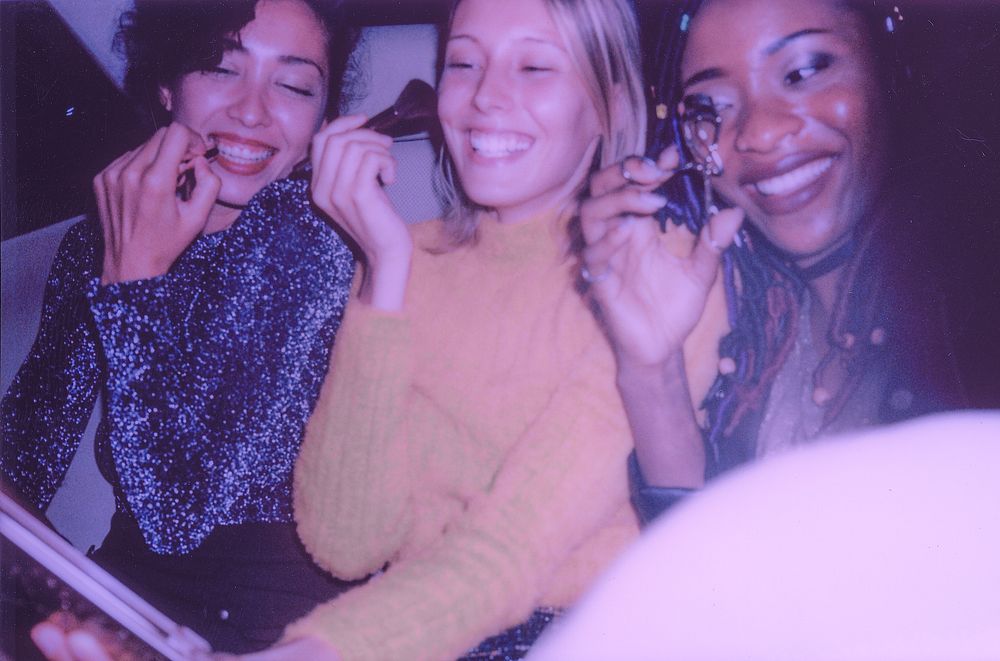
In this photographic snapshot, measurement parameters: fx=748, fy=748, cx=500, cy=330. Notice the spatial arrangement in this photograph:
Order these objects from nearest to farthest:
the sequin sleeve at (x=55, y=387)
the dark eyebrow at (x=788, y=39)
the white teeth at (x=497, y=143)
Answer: the dark eyebrow at (x=788, y=39), the white teeth at (x=497, y=143), the sequin sleeve at (x=55, y=387)

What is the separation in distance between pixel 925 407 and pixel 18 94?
3.45 feet

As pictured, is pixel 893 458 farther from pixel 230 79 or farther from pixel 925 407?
pixel 230 79

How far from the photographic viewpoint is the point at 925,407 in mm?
709

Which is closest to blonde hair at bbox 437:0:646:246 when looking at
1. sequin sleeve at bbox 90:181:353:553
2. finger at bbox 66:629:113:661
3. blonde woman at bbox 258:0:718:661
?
blonde woman at bbox 258:0:718:661

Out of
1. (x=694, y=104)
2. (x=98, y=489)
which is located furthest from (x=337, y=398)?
(x=694, y=104)

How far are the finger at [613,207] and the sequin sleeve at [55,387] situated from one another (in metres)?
0.60

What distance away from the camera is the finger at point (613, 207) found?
71 centimetres

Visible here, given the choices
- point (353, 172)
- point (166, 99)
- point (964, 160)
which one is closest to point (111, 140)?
point (166, 99)

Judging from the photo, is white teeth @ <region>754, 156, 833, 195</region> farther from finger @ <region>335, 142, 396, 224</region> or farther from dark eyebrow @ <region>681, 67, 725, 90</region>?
finger @ <region>335, 142, 396, 224</region>

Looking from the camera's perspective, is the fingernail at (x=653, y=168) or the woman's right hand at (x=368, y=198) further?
the woman's right hand at (x=368, y=198)

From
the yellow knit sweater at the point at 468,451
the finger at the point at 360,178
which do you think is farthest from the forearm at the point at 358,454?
the finger at the point at 360,178

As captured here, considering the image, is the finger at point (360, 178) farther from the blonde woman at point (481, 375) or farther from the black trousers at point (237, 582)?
the black trousers at point (237, 582)

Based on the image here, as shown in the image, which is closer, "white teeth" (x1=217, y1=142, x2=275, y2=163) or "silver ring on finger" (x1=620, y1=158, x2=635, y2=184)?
"silver ring on finger" (x1=620, y1=158, x2=635, y2=184)

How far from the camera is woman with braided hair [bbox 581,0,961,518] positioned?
695 millimetres
